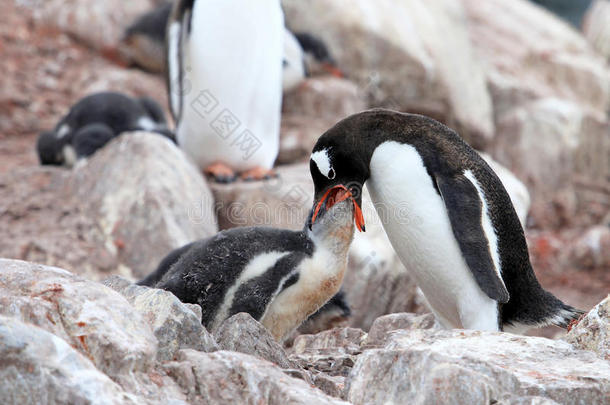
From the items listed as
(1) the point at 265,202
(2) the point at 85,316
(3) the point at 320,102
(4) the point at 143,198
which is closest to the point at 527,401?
(2) the point at 85,316

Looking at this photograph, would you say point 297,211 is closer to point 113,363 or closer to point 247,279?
point 247,279

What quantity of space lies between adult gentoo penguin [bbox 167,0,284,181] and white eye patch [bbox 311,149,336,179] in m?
2.82

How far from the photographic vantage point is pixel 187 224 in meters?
5.13

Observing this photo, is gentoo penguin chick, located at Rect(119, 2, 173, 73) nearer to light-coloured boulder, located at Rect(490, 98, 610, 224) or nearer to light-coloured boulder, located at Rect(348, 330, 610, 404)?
light-coloured boulder, located at Rect(490, 98, 610, 224)

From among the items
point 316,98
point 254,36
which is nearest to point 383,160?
point 254,36

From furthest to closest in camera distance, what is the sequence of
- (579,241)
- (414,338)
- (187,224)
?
(579,241) → (187,224) → (414,338)

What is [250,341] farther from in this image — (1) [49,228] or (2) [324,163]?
(1) [49,228]

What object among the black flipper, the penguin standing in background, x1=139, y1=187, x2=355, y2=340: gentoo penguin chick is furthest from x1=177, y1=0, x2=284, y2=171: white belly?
the black flipper

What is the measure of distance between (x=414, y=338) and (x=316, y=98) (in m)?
6.38

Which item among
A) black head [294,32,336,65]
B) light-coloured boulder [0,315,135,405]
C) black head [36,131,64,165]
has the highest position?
light-coloured boulder [0,315,135,405]

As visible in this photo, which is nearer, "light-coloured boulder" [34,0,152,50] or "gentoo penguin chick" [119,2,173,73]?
"gentoo penguin chick" [119,2,173,73]

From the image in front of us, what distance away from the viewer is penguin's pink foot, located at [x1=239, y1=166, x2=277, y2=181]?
237 inches

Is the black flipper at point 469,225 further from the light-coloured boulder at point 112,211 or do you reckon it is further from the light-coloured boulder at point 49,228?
the light-coloured boulder at point 49,228

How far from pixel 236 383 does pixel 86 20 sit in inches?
Answer: 318
